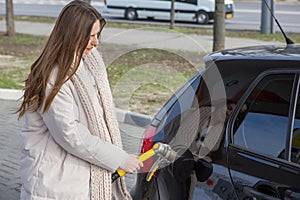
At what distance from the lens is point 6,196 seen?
16.5 feet

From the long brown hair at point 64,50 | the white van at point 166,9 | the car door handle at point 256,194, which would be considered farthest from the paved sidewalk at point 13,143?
the white van at point 166,9

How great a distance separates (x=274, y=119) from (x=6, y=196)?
317cm

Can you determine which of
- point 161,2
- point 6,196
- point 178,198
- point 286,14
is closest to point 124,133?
point 6,196

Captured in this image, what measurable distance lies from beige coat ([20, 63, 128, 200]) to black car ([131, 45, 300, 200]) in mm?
364

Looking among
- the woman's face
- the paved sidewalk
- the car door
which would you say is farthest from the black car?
the paved sidewalk

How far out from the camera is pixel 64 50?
8.70ft

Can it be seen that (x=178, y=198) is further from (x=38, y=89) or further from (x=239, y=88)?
(x=38, y=89)

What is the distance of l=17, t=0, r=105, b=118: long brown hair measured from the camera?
8.65ft

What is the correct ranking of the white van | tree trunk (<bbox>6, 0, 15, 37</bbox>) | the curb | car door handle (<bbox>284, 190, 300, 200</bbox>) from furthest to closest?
the white van
tree trunk (<bbox>6, 0, 15, 37</bbox>)
the curb
car door handle (<bbox>284, 190, 300, 200</bbox>)

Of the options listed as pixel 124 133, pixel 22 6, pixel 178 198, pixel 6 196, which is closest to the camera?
pixel 178 198

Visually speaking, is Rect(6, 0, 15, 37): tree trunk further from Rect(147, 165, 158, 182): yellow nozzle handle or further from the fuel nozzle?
the fuel nozzle

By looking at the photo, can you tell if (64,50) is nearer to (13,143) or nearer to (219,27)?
(13,143)

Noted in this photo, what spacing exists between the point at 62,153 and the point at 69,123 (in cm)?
19

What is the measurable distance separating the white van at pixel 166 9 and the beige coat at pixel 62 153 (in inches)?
727
